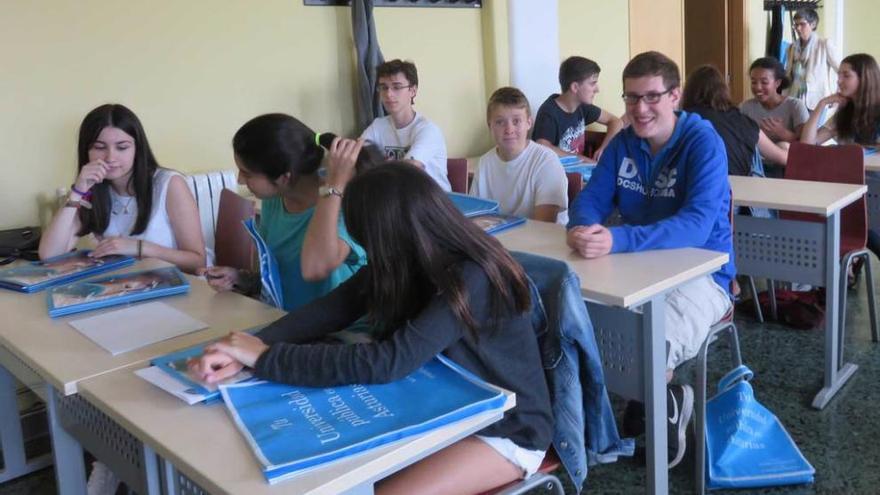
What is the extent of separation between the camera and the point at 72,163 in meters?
3.21

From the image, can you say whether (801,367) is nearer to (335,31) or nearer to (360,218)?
(360,218)

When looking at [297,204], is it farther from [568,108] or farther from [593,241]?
[568,108]

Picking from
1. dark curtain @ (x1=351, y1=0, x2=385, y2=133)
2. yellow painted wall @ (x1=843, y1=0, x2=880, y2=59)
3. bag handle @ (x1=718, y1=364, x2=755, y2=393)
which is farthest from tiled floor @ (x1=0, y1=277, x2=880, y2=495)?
yellow painted wall @ (x1=843, y1=0, x2=880, y2=59)

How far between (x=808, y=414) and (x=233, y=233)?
81.0 inches

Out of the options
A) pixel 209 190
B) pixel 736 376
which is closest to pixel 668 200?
pixel 736 376

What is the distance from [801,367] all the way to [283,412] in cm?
250

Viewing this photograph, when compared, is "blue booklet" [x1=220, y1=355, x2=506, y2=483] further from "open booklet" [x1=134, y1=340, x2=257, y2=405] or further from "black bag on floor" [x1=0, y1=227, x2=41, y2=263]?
"black bag on floor" [x1=0, y1=227, x2=41, y2=263]

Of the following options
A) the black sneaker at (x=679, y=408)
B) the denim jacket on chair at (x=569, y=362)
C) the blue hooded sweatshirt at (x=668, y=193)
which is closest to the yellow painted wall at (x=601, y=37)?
the blue hooded sweatshirt at (x=668, y=193)

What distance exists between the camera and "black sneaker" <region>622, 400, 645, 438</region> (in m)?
2.50

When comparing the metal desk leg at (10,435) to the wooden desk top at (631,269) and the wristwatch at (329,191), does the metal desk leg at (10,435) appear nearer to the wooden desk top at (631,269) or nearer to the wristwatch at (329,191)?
the wristwatch at (329,191)

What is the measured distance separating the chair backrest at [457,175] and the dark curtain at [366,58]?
53 centimetres

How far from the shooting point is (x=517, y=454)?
1485mm

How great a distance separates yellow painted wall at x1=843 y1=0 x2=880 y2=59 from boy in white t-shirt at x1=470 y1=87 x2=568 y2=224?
8431mm

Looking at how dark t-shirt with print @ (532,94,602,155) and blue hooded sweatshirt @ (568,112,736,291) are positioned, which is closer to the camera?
blue hooded sweatshirt @ (568,112,736,291)
